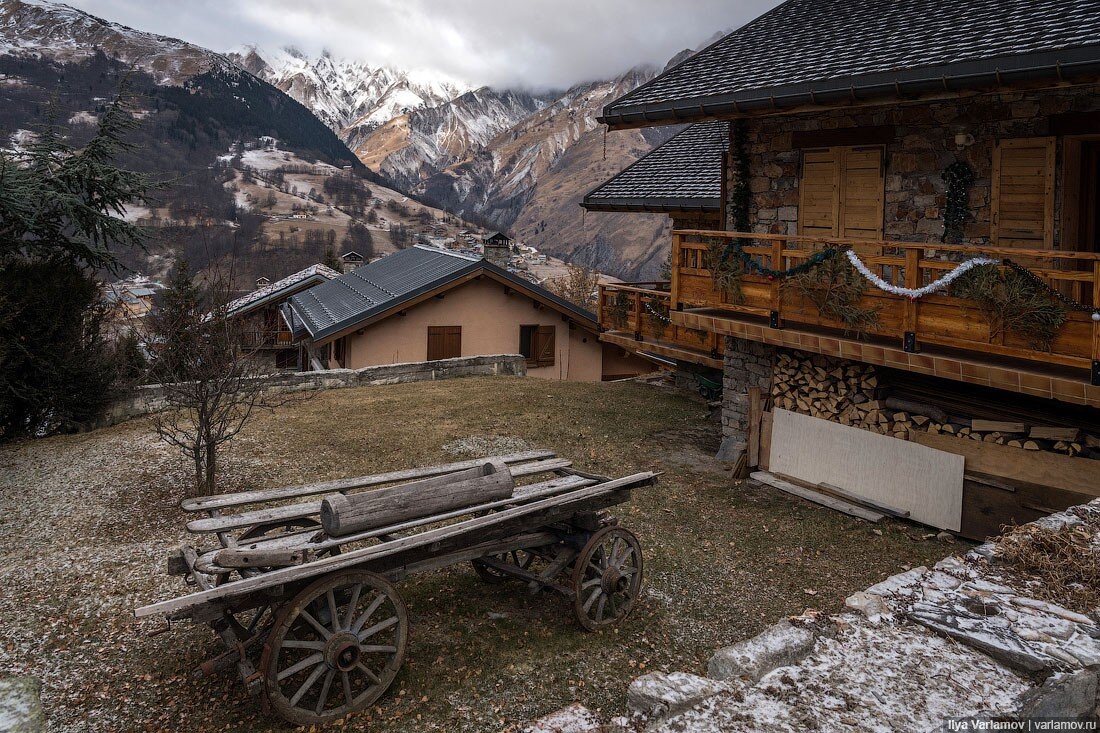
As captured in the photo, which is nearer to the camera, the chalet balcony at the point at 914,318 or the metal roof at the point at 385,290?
the chalet balcony at the point at 914,318

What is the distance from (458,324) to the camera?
2455 centimetres

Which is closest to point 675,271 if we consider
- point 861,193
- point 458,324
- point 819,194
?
point 819,194

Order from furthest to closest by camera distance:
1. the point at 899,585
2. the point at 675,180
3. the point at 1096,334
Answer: the point at 675,180, the point at 1096,334, the point at 899,585

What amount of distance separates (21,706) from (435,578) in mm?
3497

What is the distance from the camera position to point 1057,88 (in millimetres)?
8039

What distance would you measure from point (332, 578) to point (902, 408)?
7.54m

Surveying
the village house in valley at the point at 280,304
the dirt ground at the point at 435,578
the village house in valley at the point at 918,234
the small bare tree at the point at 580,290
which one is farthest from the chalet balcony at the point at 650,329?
the small bare tree at the point at 580,290

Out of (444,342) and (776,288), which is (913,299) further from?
(444,342)

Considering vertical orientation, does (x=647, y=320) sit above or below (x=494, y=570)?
above

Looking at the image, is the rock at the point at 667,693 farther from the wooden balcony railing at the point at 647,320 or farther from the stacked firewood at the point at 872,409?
the wooden balcony railing at the point at 647,320

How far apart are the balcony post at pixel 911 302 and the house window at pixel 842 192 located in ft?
6.34

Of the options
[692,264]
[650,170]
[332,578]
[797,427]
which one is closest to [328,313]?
[650,170]

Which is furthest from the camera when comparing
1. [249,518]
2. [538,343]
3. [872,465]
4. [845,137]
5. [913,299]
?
[538,343]

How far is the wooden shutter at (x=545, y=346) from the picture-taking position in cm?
2583
